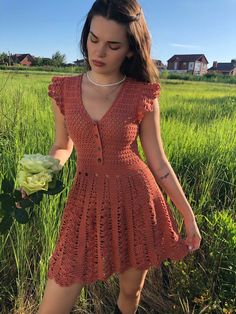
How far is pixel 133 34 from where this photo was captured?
3.71 feet

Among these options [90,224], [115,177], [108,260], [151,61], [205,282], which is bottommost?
[205,282]

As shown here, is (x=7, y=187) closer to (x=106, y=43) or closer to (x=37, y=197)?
(x=37, y=197)

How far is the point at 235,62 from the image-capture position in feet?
176

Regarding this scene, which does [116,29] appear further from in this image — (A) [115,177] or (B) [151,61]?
(A) [115,177]

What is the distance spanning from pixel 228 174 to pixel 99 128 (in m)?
1.53

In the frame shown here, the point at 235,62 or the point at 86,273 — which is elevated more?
the point at 235,62

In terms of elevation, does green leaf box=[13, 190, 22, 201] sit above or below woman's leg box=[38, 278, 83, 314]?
above

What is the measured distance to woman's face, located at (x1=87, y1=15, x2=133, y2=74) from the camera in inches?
42.9

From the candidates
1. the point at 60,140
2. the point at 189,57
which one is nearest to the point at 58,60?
the point at 60,140

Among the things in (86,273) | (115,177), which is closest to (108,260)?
(86,273)

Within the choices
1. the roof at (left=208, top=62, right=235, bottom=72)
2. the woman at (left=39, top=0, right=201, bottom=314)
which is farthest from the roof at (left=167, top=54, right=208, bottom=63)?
the woman at (left=39, top=0, right=201, bottom=314)

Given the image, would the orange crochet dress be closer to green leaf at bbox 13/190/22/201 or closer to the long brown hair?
the long brown hair

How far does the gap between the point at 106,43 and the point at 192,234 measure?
0.70m

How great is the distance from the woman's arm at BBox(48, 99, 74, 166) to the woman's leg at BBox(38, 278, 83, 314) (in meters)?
0.39
